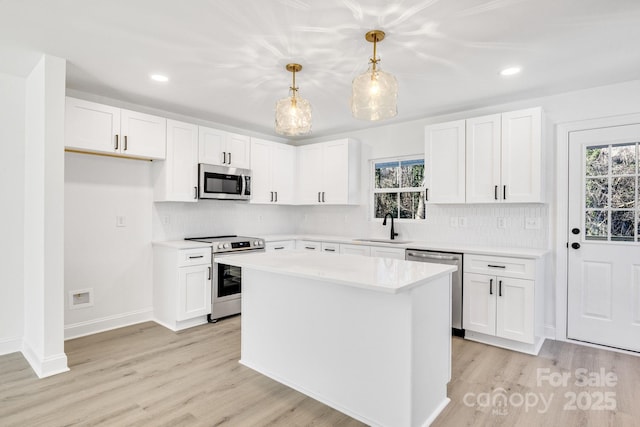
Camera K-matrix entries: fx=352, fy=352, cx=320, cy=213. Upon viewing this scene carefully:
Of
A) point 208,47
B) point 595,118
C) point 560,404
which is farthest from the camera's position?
point 595,118

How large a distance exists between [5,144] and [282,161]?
299cm

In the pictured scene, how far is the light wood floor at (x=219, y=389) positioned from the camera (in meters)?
2.13

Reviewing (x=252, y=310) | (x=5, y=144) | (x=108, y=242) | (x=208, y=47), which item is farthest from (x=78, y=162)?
(x=252, y=310)

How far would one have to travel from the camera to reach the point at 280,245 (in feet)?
15.6

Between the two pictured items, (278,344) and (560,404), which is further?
(278,344)

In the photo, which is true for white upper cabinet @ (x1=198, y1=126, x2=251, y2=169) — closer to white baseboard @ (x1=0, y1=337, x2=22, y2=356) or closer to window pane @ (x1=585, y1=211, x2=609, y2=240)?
white baseboard @ (x1=0, y1=337, x2=22, y2=356)

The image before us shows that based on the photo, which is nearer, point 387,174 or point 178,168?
point 178,168

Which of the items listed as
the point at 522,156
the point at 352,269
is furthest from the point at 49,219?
the point at 522,156

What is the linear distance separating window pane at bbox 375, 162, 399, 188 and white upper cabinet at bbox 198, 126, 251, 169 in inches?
70.3

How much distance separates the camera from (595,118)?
3281 mm

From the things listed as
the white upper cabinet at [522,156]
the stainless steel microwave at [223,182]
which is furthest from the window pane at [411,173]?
the stainless steel microwave at [223,182]

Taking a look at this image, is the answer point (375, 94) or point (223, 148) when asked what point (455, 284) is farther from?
point (223, 148)

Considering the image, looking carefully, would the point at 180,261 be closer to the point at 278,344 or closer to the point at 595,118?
the point at 278,344

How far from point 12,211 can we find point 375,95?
3.28 metres
